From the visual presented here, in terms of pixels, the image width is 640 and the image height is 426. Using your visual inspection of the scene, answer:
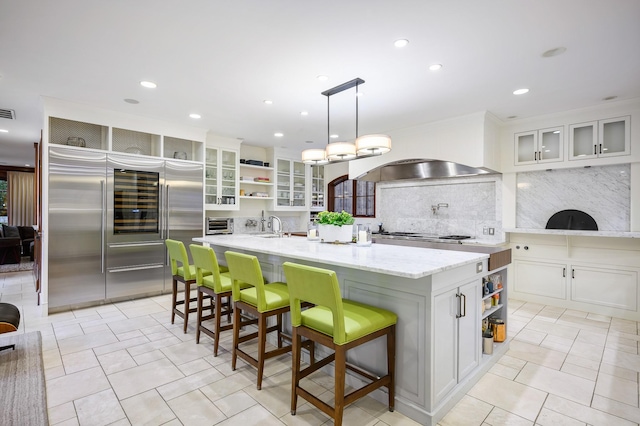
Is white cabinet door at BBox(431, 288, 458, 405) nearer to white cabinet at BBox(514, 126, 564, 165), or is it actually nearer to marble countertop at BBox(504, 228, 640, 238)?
marble countertop at BBox(504, 228, 640, 238)

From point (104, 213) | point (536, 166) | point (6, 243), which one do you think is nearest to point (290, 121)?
point (104, 213)

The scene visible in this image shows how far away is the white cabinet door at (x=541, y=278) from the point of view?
173 inches

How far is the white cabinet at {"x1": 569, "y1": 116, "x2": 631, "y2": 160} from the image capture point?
3900 millimetres

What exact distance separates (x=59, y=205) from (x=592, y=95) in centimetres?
642

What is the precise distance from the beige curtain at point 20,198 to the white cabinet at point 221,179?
7.17 m

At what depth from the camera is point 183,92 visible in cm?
362

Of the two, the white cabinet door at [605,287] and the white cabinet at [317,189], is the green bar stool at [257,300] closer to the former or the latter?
the white cabinet door at [605,287]

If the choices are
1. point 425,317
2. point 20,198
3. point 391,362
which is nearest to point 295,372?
point 391,362

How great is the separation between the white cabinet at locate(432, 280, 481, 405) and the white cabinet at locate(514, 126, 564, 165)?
304 centimetres

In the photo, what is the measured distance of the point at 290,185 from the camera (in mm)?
6996

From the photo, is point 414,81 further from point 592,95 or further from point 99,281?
point 99,281

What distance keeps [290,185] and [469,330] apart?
5153 millimetres

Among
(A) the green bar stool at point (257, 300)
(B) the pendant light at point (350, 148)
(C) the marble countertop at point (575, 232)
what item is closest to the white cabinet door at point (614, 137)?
(C) the marble countertop at point (575, 232)

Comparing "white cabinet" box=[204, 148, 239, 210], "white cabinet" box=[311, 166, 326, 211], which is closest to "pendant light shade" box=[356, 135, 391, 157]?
"white cabinet" box=[204, 148, 239, 210]
